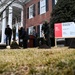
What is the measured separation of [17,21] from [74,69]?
111 ft

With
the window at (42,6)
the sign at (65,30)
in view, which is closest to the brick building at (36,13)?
the window at (42,6)

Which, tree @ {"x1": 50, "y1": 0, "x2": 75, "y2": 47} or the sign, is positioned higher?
tree @ {"x1": 50, "y1": 0, "x2": 75, "y2": 47}

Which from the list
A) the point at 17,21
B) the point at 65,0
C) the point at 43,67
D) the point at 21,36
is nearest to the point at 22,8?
the point at 17,21

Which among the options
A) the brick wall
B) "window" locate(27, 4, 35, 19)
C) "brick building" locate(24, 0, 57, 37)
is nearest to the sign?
"brick building" locate(24, 0, 57, 37)

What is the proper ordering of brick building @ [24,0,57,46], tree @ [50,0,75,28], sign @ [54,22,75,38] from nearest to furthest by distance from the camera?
sign @ [54,22,75,38] → tree @ [50,0,75,28] → brick building @ [24,0,57,46]

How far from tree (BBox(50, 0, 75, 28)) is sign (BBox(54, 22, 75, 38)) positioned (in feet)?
8.29

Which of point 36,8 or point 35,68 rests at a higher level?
point 36,8

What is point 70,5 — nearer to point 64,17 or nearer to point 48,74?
point 64,17

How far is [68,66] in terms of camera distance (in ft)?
19.7

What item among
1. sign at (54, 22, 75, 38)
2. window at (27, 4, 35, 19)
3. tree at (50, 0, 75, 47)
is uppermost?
window at (27, 4, 35, 19)

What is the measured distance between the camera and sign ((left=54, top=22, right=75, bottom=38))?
19.5 meters

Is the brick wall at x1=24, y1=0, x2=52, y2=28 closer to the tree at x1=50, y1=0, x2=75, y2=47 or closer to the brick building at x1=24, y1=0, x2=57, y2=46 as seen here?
the brick building at x1=24, y1=0, x2=57, y2=46

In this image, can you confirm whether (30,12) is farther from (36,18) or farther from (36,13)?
(36,13)

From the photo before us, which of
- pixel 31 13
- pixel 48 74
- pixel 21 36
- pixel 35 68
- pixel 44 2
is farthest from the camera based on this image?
pixel 31 13
